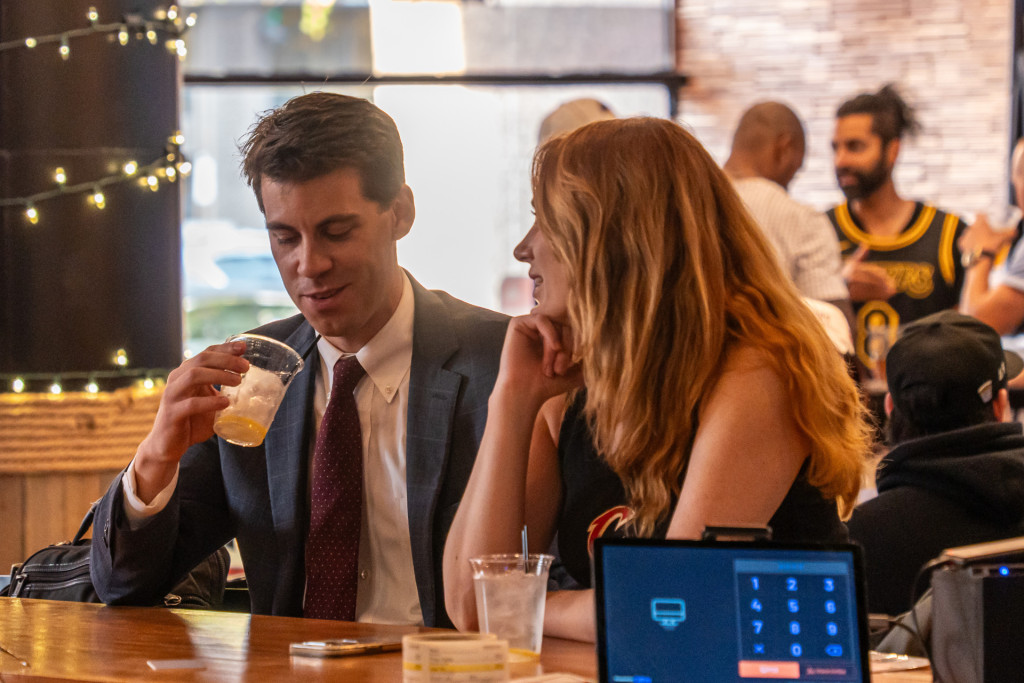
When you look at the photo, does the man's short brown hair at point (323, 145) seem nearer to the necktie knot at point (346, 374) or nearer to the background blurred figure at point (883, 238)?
the necktie knot at point (346, 374)

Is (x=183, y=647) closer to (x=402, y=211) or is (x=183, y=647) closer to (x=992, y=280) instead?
(x=402, y=211)

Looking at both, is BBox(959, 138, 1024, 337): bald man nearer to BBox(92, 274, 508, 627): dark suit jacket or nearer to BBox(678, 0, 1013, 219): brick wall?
BBox(678, 0, 1013, 219): brick wall

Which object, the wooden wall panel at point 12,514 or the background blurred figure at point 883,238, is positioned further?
the background blurred figure at point 883,238

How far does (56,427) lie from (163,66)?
833mm

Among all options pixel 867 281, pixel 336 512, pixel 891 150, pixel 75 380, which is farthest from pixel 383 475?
pixel 891 150

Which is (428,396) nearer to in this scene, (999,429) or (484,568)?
(484,568)

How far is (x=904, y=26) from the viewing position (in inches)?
229

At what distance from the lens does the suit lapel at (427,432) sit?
78.7 inches

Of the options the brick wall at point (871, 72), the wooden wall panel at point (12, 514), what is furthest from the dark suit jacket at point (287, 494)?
the brick wall at point (871, 72)

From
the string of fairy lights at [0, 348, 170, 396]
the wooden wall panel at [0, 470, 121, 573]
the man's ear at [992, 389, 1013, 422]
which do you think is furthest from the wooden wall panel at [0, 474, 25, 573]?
the man's ear at [992, 389, 1013, 422]

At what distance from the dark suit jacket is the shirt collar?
2 centimetres

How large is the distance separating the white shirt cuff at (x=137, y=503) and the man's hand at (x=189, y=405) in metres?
0.03

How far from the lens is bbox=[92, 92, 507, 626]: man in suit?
2.00 m

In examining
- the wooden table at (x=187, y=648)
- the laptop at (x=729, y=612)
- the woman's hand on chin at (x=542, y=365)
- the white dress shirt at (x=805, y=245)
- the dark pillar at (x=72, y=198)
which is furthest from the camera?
the white dress shirt at (x=805, y=245)
